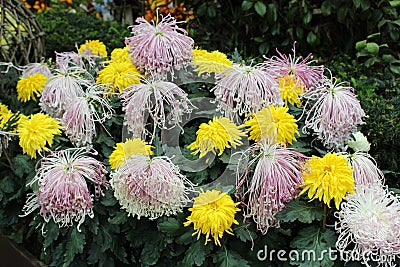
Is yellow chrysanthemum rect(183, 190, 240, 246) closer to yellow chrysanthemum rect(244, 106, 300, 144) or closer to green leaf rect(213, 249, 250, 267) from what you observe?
green leaf rect(213, 249, 250, 267)

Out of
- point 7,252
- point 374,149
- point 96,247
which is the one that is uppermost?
point 374,149

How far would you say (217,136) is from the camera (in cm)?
174

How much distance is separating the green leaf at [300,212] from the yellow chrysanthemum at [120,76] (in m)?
0.77

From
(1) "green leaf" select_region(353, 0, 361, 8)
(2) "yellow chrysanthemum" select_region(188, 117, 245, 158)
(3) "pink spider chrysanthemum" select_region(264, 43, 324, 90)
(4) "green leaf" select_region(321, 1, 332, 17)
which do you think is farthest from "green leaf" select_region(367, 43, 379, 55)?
(2) "yellow chrysanthemum" select_region(188, 117, 245, 158)

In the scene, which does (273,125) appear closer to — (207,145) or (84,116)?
(207,145)

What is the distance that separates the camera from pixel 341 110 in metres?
1.84

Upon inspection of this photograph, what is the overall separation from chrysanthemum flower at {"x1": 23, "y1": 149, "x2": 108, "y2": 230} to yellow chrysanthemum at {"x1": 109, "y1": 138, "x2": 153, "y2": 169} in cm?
6

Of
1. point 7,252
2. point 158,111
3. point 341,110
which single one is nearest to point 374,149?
point 341,110

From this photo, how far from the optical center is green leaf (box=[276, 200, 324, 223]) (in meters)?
1.64

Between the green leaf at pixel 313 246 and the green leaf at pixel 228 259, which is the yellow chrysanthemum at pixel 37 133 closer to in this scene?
the green leaf at pixel 228 259

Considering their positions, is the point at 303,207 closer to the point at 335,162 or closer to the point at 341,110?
the point at 335,162

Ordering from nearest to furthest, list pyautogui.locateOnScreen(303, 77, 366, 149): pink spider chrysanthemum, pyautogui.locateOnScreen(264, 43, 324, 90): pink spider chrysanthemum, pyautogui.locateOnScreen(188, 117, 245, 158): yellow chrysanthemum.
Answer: pyautogui.locateOnScreen(188, 117, 245, 158): yellow chrysanthemum, pyautogui.locateOnScreen(303, 77, 366, 149): pink spider chrysanthemum, pyautogui.locateOnScreen(264, 43, 324, 90): pink spider chrysanthemum

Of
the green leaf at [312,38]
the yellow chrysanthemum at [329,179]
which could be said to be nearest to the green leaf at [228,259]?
the yellow chrysanthemum at [329,179]

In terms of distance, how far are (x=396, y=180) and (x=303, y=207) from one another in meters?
0.69
